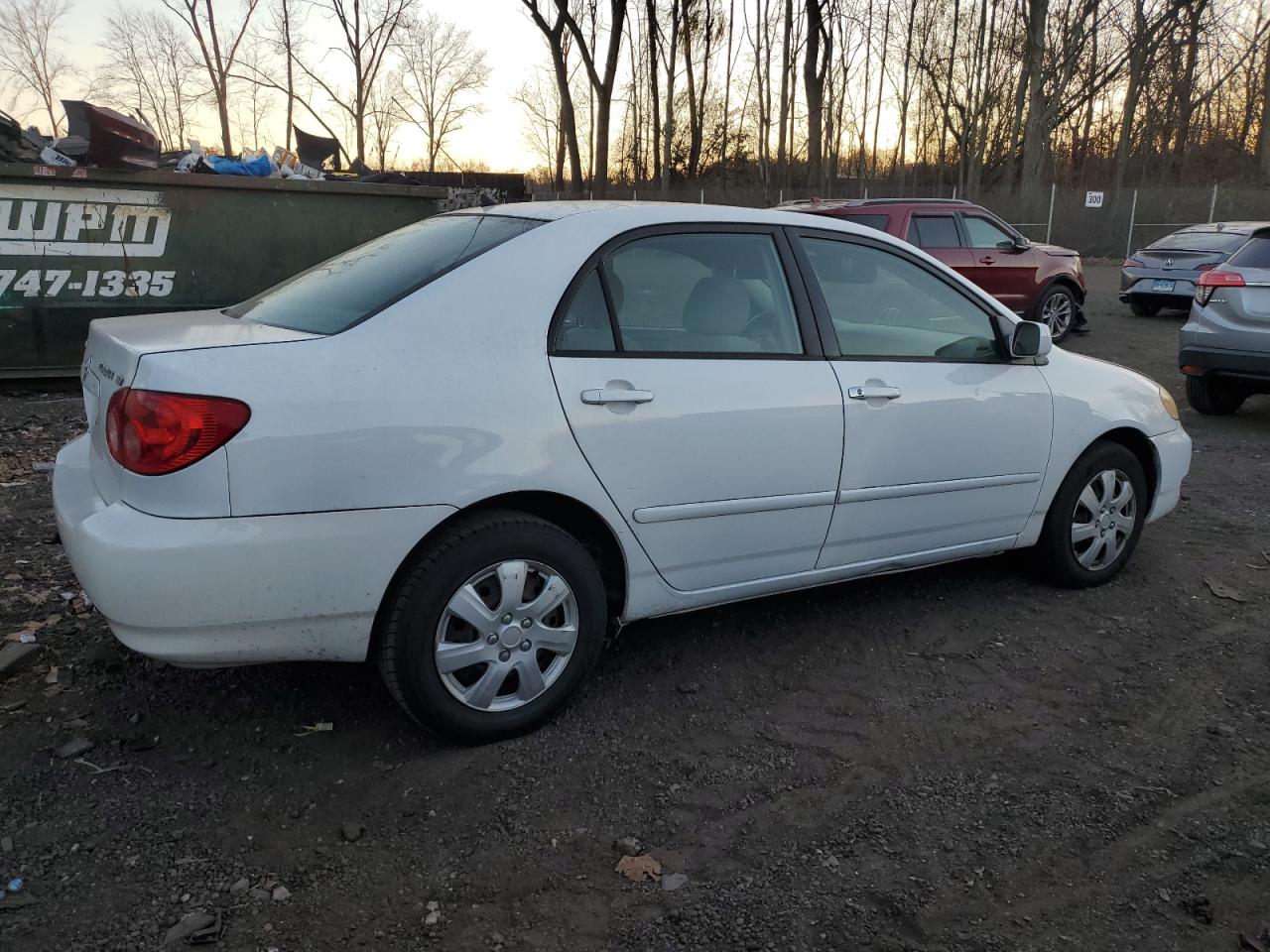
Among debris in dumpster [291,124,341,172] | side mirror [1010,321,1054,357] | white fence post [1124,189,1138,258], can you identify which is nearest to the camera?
side mirror [1010,321,1054,357]

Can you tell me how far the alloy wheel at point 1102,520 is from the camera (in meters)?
4.38

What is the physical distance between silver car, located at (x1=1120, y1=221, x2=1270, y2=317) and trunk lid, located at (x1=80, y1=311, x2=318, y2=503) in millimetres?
14432

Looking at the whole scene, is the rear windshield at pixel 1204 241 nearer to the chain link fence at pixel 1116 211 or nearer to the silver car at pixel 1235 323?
the silver car at pixel 1235 323

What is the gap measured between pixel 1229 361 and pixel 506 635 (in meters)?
6.80

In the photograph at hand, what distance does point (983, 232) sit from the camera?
1184 cm

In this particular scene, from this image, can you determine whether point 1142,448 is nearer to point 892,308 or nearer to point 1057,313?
point 892,308

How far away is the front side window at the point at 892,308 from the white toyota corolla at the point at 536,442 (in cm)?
1

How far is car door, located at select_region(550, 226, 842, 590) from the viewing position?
122 inches

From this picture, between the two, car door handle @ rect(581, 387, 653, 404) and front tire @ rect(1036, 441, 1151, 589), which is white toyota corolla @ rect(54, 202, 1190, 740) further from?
front tire @ rect(1036, 441, 1151, 589)

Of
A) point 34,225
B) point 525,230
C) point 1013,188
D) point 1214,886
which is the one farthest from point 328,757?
point 1013,188

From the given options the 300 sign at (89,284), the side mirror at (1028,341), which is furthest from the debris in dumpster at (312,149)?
the side mirror at (1028,341)

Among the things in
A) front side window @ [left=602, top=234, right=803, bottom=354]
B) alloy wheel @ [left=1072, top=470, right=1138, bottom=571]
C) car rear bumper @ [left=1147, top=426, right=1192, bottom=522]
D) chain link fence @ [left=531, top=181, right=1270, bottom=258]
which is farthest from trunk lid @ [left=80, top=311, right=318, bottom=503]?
chain link fence @ [left=531, top=181, right=1270, bottom=258]

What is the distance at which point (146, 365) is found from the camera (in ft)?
8.54

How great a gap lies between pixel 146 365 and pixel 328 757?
1.26 metres
